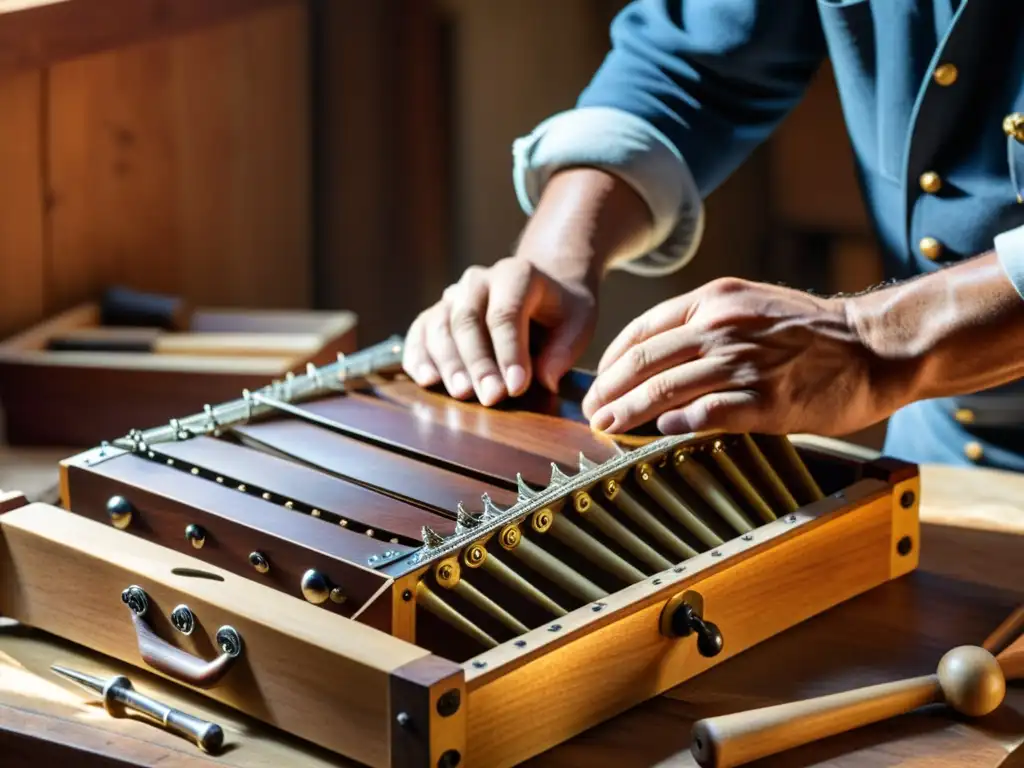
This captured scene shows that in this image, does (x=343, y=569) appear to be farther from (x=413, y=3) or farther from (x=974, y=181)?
(x=413, y=3)

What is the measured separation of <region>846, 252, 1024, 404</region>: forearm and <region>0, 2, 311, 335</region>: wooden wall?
1404mm

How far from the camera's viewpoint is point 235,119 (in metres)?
2.97

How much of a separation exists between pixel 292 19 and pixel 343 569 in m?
2.20

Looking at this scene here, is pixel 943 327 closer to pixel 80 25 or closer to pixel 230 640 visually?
pixel 230 640

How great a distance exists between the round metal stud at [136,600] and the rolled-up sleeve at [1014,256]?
93 centimetres

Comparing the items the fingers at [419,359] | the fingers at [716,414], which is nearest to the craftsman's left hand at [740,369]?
the fingers at [716,414]

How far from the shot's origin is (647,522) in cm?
137

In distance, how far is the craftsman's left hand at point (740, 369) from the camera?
58.1 inches

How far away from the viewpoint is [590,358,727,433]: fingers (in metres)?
1.48

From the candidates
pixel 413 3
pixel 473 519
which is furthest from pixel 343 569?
pixel 413 3

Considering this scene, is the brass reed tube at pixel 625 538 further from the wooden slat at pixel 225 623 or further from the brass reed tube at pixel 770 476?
the wooden slat at pixel 225 623

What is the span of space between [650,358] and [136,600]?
584 mm

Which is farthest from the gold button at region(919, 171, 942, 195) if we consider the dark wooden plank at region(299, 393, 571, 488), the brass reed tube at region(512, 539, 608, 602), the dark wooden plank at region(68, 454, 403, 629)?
the dark wooden plank at region(68, 454, 403, 629)

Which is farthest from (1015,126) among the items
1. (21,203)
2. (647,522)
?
(21,203)
